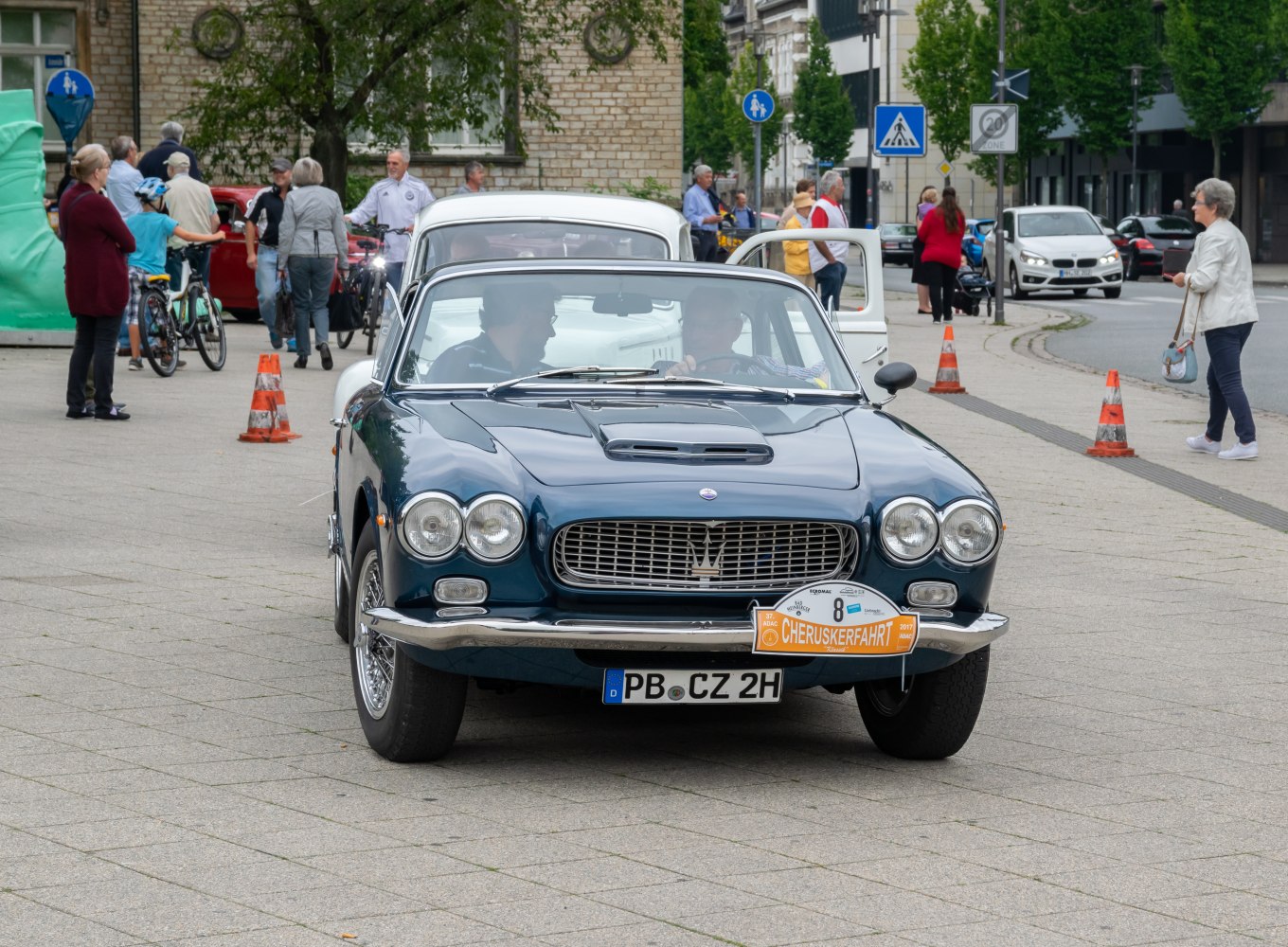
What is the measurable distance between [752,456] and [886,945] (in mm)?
1907

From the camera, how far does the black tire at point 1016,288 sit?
38.5m

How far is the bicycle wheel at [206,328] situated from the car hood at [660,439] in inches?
540

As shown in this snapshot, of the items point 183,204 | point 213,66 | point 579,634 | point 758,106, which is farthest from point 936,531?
point 213,66

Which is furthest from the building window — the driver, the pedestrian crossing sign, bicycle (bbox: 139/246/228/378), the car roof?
the driver

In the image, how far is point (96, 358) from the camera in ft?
50.5

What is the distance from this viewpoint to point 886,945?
4.59m

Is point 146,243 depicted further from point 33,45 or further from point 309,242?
point 33,45

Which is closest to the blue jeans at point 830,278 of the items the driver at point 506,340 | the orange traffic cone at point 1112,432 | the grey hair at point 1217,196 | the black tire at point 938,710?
the orange traffic cone at point 1112,432

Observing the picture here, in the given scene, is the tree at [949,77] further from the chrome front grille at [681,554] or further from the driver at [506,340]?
the chrome front grille at [681,554]

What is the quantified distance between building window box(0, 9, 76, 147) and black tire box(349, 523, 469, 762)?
35.5m

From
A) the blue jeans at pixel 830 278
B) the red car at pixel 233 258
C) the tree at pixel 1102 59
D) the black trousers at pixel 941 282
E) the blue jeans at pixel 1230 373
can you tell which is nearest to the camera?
the blue jeans at pixel 1230 373

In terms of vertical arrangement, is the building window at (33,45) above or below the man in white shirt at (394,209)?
above

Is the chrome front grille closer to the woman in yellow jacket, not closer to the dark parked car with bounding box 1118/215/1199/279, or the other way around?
the woman in yellow jacket

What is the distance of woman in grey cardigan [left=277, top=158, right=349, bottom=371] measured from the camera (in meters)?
20.0
